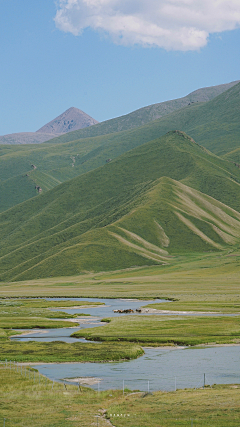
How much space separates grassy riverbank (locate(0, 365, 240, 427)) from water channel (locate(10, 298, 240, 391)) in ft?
14.9

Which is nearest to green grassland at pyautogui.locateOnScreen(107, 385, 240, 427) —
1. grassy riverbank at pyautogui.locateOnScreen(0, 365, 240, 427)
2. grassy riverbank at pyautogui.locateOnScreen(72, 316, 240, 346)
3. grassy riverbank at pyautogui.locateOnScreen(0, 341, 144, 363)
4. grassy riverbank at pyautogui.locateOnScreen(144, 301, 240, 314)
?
grassy riverbank at pyautogui.locateOnScreen(0, 365, 240, 427)

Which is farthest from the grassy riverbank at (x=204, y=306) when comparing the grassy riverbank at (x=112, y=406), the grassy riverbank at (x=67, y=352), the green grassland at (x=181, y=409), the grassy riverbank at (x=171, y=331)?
the green grassland at (x=181, y=409)

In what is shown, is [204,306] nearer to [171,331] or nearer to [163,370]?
[171,331]

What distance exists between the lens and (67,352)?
6988 cm

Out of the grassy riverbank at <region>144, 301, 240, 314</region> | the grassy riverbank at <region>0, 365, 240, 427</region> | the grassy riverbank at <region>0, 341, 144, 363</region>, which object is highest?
the grassy riverbank at <region>0, 365, 240, 427</region>

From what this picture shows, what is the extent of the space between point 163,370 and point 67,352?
15.6 m

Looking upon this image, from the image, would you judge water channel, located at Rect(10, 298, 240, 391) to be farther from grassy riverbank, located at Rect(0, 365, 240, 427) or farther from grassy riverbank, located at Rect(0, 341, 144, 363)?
grassy riverbank, located at Rect(0, 365, 240, 427)

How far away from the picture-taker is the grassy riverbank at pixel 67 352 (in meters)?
66.6

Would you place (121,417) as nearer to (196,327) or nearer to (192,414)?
(192,414)

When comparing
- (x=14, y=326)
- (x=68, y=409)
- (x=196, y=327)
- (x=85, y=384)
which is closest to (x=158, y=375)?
(x=85, y=384)

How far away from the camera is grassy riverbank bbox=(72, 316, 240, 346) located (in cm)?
8125

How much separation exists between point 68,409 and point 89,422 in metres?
4.75

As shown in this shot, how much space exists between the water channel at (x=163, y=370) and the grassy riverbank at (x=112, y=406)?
14.9ft

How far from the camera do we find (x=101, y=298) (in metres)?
175
